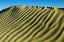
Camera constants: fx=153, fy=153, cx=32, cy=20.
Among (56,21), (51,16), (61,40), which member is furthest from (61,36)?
(51,16)

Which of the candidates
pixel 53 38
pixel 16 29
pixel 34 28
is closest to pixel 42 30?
pixel 34 28

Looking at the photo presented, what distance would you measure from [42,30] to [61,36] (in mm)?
922

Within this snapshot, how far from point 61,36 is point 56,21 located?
1140 mm

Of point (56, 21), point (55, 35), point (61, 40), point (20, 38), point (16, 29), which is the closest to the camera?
point (61, 40)

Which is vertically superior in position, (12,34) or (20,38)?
(12,34)

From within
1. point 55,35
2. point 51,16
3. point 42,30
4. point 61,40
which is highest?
point 51,16

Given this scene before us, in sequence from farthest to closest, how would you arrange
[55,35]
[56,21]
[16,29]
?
[16,29] < [56,21] < [55,35]

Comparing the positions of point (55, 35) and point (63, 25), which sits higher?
point (63, 25)

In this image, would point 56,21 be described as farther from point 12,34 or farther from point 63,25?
point 12,34

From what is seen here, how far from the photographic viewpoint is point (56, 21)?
519 centimetres

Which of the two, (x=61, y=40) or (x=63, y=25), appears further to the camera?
(x=63, y=25)

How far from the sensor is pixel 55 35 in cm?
429

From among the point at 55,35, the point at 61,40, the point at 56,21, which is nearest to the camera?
the point at 61,40

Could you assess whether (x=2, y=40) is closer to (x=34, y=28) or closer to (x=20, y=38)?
(x=20, y=38)
